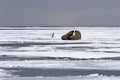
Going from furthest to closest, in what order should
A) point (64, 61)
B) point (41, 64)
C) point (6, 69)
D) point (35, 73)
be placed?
1. point (64, 61)
2. point (41, 64)
3. point (6, 69)
4. point (35, 73)

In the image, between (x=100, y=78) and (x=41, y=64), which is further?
(x=41, y=64)

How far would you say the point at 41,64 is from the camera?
48.9 ft

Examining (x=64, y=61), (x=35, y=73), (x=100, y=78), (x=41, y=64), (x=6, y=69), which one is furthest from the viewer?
(x=64, y=61)

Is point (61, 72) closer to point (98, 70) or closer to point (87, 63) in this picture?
point (98, 70)

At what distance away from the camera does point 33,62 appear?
15523 mm

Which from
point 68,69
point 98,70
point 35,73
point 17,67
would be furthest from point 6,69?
point 98,70

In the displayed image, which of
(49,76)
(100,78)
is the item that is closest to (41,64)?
(49,76)

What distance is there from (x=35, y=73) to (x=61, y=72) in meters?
0.91

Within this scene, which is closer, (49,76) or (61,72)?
(49,76)

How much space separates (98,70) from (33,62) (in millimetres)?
3260

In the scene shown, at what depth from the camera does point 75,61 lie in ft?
52.4

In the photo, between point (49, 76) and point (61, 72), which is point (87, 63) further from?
point (49, 76)

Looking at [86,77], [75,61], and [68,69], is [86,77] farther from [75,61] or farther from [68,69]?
[75,61]

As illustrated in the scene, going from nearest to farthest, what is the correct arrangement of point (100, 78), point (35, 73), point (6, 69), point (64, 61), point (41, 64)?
1. point (100, 78)
2. point (35, 73)
3. point (6, 69)
4. point (41, 64)
5. point (64, 61)
